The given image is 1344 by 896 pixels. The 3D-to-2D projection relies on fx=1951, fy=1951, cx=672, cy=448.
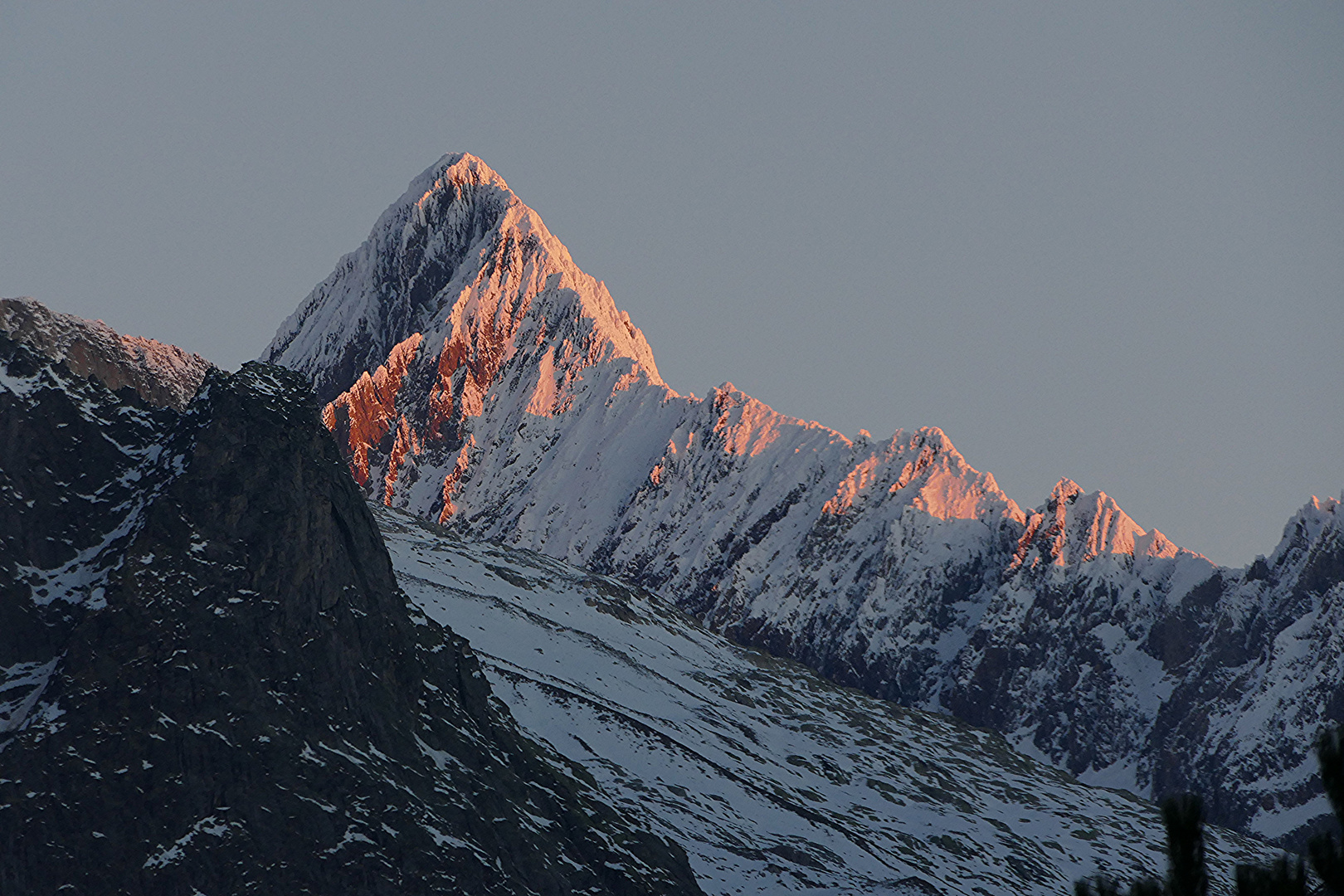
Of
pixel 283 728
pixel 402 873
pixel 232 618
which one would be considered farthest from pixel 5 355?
pixel 402 873

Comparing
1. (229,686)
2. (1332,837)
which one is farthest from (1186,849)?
(229,686)

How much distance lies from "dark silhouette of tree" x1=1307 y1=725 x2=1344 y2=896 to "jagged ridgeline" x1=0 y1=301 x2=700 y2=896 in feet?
348

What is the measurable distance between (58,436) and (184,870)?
43013 mm

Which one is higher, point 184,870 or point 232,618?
point 232,618

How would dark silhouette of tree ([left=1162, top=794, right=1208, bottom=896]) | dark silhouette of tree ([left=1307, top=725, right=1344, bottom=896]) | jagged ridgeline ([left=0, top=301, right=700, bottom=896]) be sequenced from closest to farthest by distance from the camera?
dark silhouette of tree ([left=1307, top=725, right=1344, bottom=896]), dark silhouette of tree ([left=1162, top=794, right=1208, bottom=896]), jagged ridgeline ([left=0, top=301, right=700, bottom=896])

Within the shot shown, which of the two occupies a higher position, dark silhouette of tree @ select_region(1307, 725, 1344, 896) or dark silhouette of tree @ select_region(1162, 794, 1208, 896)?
dark silhouette of tree @ select_region(1307, 725, 1344, 896)

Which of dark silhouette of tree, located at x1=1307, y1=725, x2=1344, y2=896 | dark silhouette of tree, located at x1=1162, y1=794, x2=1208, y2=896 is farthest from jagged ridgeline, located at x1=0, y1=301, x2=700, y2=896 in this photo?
dark silhouette of tree, located at x1=1307, y1=725, x2=1344, y2=896

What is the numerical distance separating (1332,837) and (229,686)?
117m

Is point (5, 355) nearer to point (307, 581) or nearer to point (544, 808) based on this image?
point (307, 581)

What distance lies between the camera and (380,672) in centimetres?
16175

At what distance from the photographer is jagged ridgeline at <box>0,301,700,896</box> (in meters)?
138

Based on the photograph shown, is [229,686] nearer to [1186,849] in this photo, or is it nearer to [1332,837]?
[1186,849]

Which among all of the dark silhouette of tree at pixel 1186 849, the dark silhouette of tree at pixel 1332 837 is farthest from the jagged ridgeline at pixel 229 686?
the dark silhouette of tree at pixel 1332 837

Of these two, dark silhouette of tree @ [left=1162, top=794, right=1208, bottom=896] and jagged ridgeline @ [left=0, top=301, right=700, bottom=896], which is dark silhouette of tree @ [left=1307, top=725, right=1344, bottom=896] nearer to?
dark silhouette of tree @ [left=1162, top=794, right=1208, bottom=896]
